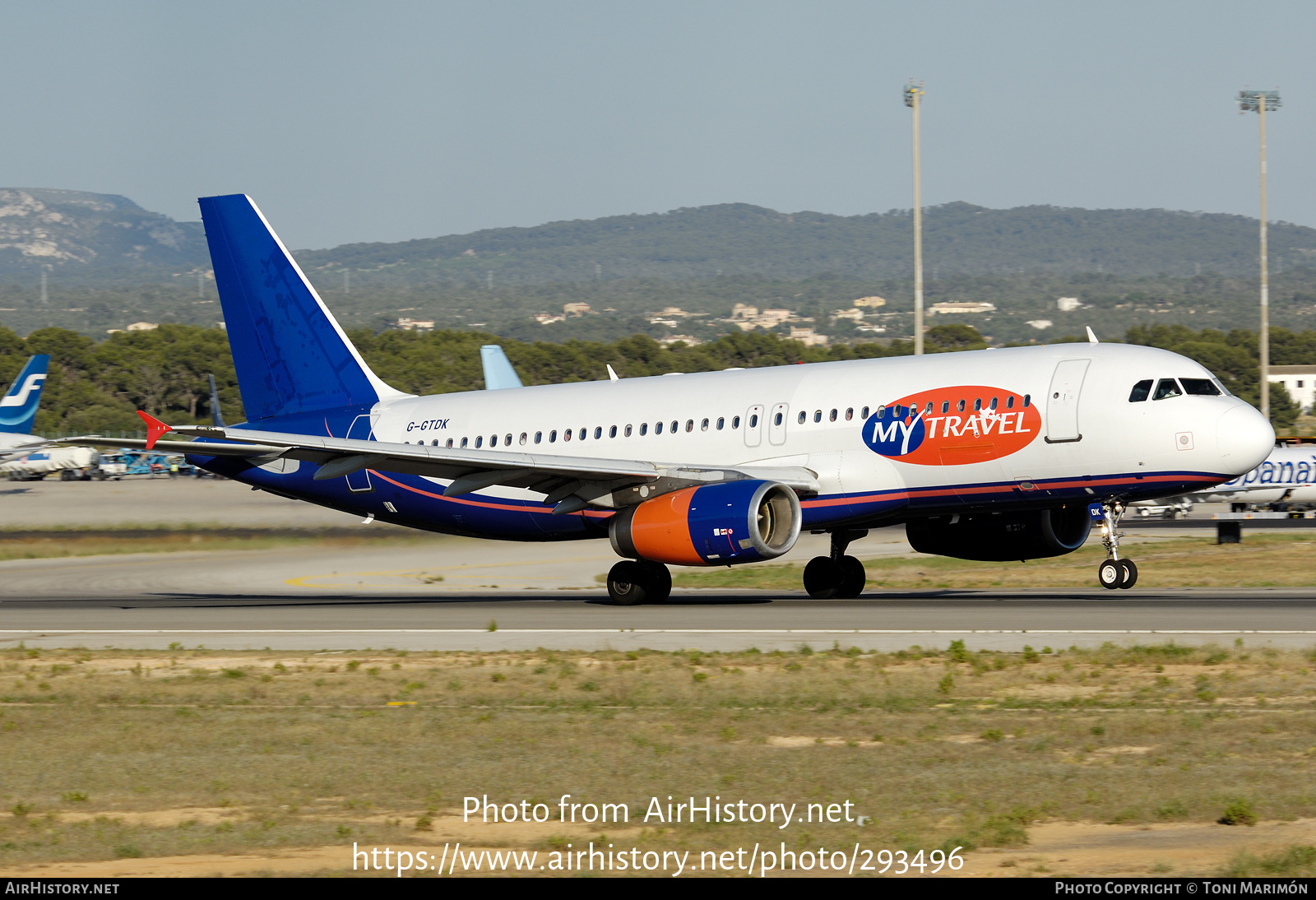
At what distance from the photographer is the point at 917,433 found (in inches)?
1006

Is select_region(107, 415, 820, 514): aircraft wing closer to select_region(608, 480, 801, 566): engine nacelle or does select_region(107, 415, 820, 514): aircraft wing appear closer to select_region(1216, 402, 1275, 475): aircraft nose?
select_region(608, 480, 801, 566): engine nacelle

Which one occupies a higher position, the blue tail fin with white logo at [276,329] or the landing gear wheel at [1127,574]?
the blue tail fin with white logo at [276,329]

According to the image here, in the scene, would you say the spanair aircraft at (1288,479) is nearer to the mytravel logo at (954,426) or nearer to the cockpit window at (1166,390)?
the cockpit window at (1166,390)

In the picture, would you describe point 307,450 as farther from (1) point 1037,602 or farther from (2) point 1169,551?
(2) point 1169,551

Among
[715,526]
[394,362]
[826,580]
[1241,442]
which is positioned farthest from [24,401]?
[394,362]

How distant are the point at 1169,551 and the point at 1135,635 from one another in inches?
1087

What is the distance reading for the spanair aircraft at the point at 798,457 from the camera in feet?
81.0

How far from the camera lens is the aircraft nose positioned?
24.0 m

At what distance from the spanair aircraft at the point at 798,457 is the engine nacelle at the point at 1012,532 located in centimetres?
4

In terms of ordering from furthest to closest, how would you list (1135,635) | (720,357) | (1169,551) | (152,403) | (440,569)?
(720,357), (152,403), (1169,551), (440,569), (1135,635)

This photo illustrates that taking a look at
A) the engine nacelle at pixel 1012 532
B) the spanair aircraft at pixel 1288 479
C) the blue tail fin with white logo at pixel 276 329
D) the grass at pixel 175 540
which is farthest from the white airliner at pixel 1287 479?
the blue tail fin with white logo at pixel 276 329

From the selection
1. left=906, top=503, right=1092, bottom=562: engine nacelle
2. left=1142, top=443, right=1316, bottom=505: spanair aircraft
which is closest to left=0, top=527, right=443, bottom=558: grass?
left=906, top=503, right=1092, bottom=562: engine nacelle

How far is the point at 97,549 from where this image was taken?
48.1 meters

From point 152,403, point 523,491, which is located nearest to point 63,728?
point 523,491
